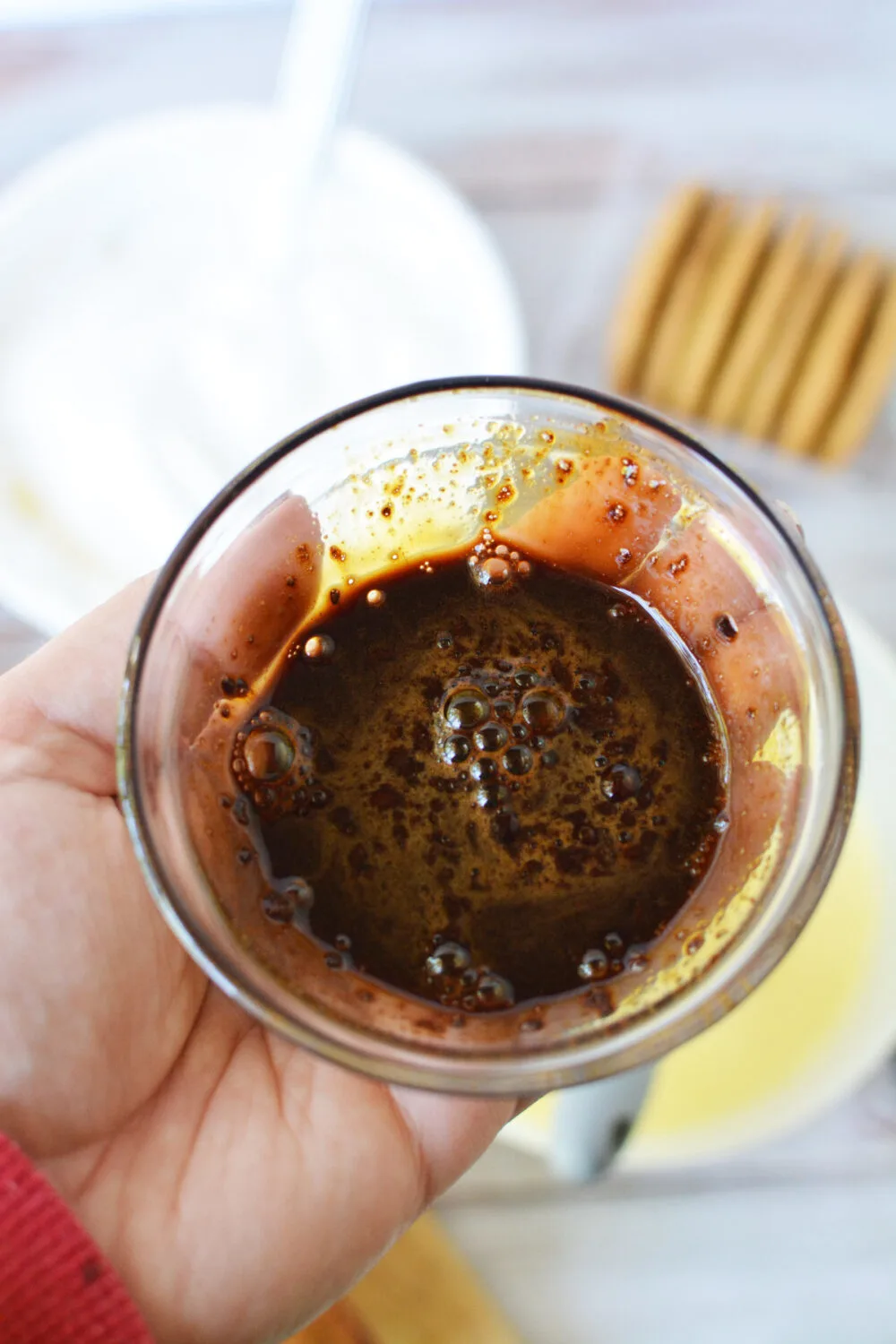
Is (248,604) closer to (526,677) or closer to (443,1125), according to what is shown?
(526,677)

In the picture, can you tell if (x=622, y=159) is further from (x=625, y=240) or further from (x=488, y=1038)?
(x=488, y=1038)

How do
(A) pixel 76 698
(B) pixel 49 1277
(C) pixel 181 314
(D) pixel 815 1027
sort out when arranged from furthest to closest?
1. (C) pixel 181 314
2. (D) pixel 815 1027
3. (A) pixel 76 698
4. (B) pixel 49 1277

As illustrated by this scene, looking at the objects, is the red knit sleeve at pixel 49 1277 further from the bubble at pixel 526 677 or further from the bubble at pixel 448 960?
the bubble at pixel 526 677

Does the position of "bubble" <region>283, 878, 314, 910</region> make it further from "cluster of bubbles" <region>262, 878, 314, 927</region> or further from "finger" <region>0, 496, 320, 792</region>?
"finger" <region>0, 496, 320, 792</region>

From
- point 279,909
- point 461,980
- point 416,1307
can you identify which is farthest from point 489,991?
point 416,1307

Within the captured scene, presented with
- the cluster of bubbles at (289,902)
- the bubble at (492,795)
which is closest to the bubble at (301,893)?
the cluster of bubbles at (289,902)

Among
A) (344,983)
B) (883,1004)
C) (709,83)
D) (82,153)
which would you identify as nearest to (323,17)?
(82,153)
